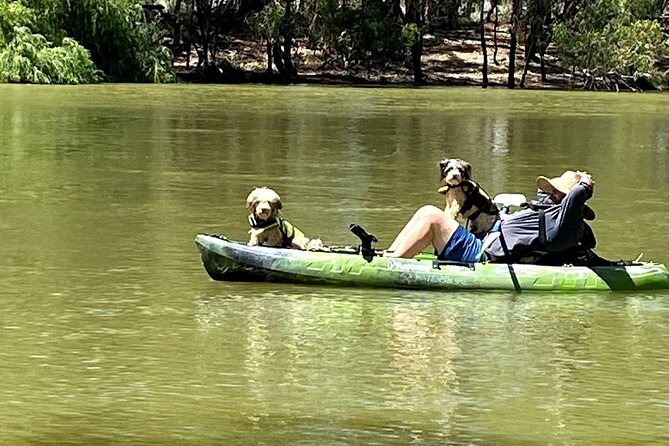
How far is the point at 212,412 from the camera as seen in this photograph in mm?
6633

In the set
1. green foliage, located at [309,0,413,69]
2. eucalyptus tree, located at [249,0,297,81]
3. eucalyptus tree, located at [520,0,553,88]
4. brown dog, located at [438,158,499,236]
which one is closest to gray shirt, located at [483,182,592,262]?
brown dog, located at [438,158,499,236]

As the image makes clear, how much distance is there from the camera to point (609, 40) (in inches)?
2100

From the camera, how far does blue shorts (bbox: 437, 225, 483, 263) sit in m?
9.77

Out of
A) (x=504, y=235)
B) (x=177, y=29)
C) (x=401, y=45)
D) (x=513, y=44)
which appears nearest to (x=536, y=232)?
(x=504, y=235)

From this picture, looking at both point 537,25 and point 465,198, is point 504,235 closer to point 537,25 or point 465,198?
point 465,198

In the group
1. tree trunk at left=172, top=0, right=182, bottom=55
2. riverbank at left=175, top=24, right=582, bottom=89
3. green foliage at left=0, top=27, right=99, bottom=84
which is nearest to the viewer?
green foliage at left=0, top=27, right=99, bottom=84

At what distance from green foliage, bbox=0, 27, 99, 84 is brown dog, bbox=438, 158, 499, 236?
1238 inches

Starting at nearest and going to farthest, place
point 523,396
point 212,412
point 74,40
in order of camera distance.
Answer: point 212,412 → point 523,396 → point 74,40

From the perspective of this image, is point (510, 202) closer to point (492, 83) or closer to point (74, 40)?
point (74, 40)

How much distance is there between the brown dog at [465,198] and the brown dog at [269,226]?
3.31 feet

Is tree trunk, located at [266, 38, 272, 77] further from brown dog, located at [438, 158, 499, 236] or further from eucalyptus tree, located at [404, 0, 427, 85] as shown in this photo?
brown dog, located at [438, 158, 499, 236]

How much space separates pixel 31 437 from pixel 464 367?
2.55 metres

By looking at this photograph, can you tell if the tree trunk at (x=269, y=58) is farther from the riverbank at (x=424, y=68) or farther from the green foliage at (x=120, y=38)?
the green foliage at (x=120, y=38)

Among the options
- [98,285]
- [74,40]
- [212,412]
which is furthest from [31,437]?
[74,40]
